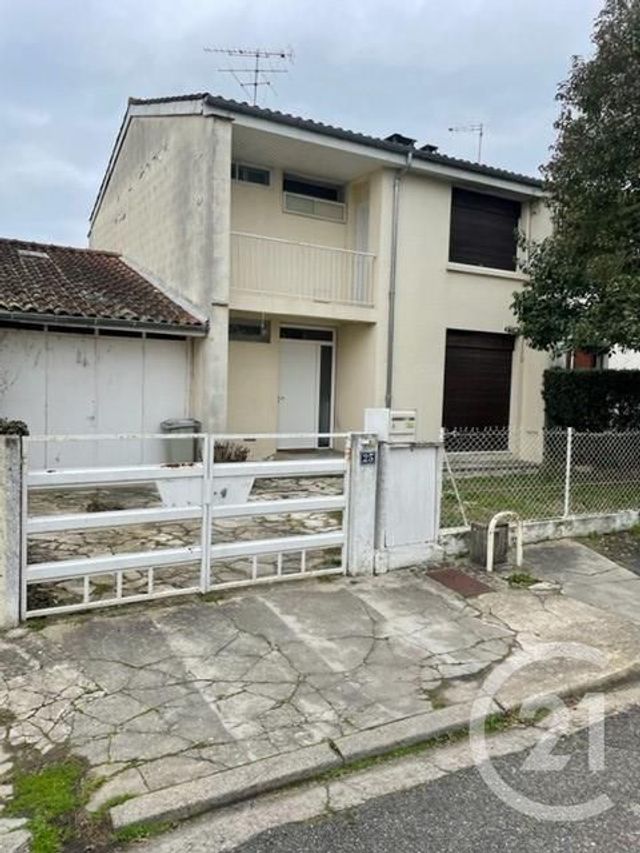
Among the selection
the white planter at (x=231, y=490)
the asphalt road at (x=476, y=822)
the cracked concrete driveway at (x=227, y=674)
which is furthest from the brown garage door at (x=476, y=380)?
the asphalt road at (x=476, y=822)

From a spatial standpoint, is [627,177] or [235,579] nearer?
[235,579]

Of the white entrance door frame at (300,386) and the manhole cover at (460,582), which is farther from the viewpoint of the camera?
the white entrance door frame at (300,386)

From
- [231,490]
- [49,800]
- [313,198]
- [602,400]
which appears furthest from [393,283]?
[49,800]

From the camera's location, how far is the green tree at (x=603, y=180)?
30.1ft

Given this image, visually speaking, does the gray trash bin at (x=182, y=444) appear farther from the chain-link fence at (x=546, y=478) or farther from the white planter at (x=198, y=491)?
the white planter at (x=198, y=491)

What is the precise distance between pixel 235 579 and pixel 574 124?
8631mm

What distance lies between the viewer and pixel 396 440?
632 centimetres

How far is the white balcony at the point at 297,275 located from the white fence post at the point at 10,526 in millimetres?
7542

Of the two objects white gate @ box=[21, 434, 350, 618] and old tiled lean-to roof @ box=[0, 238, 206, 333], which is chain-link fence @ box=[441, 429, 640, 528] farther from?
old tiled lean-to roof @ box=[0, 238, 206, 333]

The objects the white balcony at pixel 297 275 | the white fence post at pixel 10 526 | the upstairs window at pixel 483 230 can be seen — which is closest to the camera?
the white fence post at pixel 10 526

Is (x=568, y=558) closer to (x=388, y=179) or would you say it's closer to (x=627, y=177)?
(x=627, y=177)

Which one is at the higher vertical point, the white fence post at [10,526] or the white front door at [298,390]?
the white front door at [298,390]

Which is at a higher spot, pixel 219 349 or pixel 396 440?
pixel 219 349

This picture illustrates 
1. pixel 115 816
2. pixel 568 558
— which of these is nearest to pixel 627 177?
pixel 568 558
